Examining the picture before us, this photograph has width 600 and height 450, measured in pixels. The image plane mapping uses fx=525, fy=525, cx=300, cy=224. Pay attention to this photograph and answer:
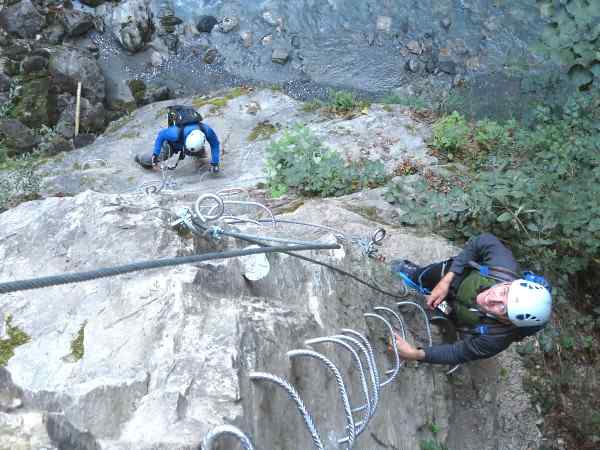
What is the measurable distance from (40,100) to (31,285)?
42.2ft

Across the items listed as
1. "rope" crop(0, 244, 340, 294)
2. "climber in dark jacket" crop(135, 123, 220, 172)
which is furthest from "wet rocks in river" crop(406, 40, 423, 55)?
"rope" crop(0, 244, 340, 294)

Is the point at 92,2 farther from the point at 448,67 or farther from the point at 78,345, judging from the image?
the point at 78,345

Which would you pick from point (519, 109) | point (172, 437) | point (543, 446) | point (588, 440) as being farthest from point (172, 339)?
point (519, 109)

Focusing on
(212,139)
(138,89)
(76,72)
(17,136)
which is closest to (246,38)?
(138,89)

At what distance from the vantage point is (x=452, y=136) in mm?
8750

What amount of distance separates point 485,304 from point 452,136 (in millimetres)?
5543

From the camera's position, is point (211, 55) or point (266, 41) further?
point (266, 41)

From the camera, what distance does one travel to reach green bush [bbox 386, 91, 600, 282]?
511 cm

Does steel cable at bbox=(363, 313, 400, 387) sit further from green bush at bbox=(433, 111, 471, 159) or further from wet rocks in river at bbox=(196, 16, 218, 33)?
wet rocks in river at bbox=(196, 16, 218, 33)

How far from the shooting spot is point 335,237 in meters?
4.23

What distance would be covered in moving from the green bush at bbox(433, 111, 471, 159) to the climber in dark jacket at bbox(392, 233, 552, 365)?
477cm

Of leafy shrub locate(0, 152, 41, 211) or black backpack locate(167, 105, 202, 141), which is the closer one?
leafy shrub locate(0, 152, 41, 211)

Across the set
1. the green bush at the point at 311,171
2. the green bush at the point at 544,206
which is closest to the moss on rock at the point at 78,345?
the green bush at the point at 544,206

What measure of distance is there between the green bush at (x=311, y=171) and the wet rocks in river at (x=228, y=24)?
892 centimetres
